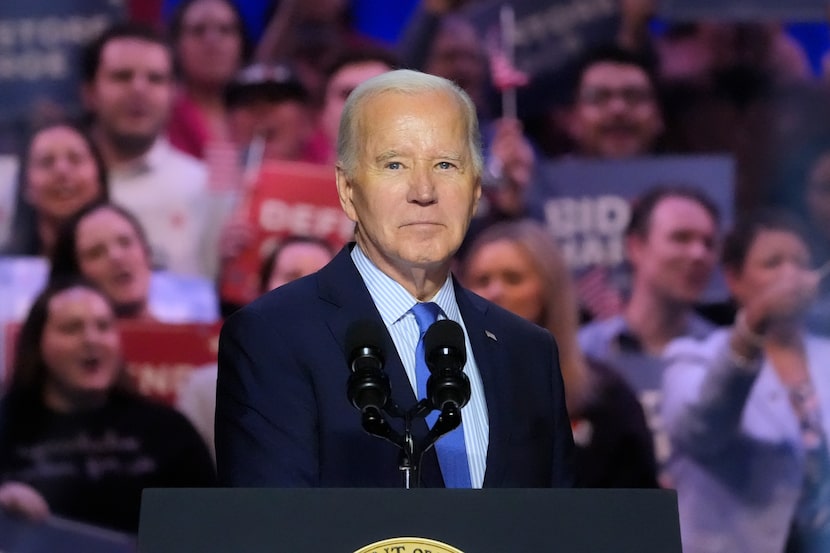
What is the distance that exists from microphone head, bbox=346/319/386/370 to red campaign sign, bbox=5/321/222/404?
11.0 feet

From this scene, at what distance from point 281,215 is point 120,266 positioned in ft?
2.10

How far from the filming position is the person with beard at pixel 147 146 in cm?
518

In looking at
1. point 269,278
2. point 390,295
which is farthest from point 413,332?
point 269,278

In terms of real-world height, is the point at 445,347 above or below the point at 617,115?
below

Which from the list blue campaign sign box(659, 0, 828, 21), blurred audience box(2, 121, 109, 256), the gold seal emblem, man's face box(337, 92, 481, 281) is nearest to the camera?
the gold seal emblem

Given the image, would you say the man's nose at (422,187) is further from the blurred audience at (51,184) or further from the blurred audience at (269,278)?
the blurred audience at (51,184)

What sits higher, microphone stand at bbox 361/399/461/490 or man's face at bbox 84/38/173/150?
man's face at bbox 84/38/173/150

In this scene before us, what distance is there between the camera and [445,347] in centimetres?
180

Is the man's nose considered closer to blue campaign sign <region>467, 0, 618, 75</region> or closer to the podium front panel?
the podium front panel

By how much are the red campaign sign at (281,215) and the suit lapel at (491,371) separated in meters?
2.87

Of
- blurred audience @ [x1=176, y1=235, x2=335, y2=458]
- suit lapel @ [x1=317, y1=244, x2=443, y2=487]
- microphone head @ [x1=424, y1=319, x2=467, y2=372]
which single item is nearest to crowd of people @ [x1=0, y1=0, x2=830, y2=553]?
blurred audience @ [x1=176, y1=235, x2=335, y2=458]

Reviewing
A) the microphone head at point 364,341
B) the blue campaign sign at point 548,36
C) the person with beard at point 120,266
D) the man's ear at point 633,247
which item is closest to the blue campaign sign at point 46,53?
the person with beard at point 120,266

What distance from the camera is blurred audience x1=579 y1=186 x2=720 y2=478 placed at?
528 centimetres

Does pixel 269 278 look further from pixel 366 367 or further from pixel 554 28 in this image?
pixel 366 367
